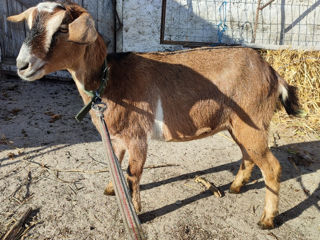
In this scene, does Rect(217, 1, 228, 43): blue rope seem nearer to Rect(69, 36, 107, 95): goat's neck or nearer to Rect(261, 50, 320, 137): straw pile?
Rect(261, 50, 320, 137): straw pile

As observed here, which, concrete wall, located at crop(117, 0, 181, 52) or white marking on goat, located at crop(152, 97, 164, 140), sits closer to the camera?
white marking on goat, located at crop(152, 97, 164, 140)

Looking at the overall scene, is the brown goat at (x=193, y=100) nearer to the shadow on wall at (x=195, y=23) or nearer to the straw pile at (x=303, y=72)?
the straw pile at (x=303, y=72)

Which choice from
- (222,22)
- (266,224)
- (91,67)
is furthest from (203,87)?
(222,22)

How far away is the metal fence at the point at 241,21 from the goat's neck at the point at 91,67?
→ 5135 mm

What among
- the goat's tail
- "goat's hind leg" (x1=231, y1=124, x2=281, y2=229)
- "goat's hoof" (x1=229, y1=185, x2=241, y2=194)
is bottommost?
"goat's hoof" (x1=229, y1=185, x2=241, y2=194)

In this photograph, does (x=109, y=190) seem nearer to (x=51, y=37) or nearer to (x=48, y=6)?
(x=51, y=37)

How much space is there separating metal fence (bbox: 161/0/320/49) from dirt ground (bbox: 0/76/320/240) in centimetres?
350

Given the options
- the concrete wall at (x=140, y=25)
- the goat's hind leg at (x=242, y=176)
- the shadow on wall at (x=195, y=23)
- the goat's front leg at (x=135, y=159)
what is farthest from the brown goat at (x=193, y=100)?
the shadow on wall at (x=195, y=23)

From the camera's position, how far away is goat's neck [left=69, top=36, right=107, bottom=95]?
7.92ft

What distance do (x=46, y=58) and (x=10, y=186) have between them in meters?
1.91

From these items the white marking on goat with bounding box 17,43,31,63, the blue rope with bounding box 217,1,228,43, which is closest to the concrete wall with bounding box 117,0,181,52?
the blue rope with bounding box 217,1,228,43

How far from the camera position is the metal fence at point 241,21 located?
24.0 ft

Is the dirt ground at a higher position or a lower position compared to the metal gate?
lower

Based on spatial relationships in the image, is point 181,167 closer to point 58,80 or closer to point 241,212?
point 241,212
